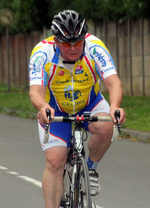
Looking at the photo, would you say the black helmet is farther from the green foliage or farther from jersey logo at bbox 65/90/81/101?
the green foliage

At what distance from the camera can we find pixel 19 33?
2805 cm

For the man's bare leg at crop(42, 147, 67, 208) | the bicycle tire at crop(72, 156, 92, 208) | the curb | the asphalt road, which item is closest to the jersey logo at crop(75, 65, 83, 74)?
the man's bare leg at crop(42, 147, 67, 208)

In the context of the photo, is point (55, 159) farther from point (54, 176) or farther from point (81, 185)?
point (81, 185)

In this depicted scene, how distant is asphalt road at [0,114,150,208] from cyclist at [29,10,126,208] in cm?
154

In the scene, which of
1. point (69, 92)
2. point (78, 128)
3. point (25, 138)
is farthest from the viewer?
point (25, 138)

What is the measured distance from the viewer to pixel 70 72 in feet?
18.1

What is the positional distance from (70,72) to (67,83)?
106 millimetres

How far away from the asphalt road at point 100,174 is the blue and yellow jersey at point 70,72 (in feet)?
5.69

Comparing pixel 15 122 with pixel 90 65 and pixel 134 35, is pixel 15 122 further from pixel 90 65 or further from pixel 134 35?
pixel 90 65

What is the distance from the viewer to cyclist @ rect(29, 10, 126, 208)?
527cm

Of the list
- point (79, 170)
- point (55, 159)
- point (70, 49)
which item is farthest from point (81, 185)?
point (70, 49)

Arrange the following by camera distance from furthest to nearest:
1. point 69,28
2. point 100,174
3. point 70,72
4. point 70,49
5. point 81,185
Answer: point 100,174 < point 70,72 < point 70,49 < point 69,28 < point 81,185

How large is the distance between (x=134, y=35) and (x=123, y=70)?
1.17 metres

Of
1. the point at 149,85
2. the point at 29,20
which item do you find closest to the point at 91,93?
the point at 149,85
